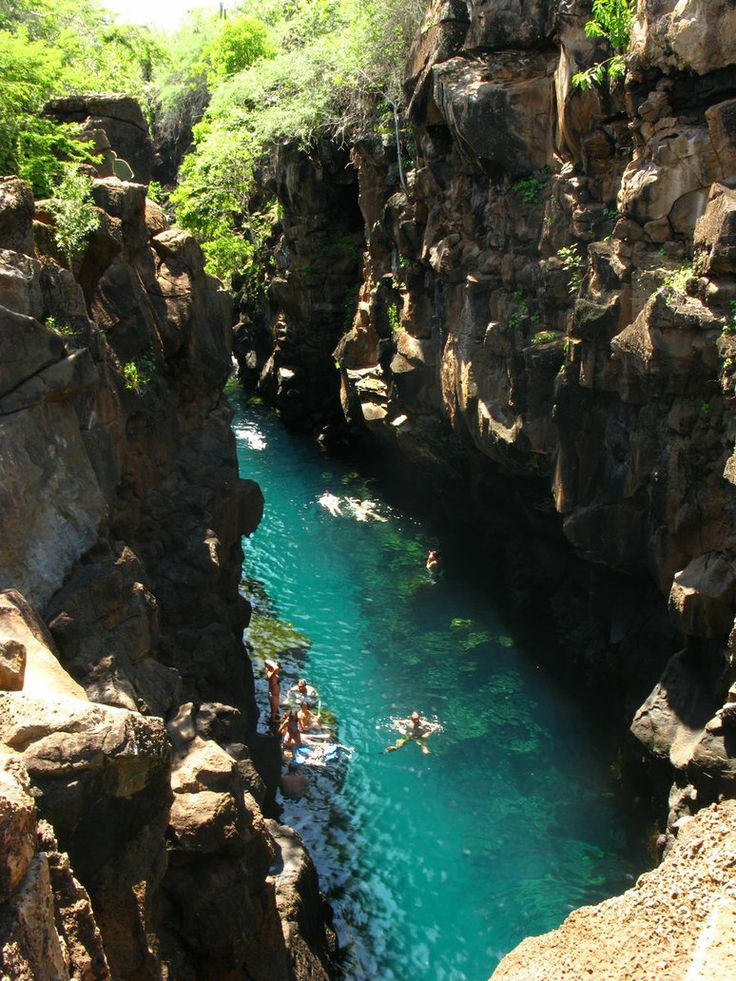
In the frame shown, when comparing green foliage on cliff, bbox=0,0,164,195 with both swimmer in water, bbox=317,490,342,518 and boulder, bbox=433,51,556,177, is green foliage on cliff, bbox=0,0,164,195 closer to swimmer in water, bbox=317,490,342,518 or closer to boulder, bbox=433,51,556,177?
boulder, bbox=433,51,556,177

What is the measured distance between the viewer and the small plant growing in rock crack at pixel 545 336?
18.0 metres

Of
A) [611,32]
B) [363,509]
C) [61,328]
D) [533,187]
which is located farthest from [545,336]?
[363,509]

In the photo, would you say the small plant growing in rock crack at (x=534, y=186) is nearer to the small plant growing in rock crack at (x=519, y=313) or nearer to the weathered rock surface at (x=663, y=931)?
the small plant growing in rock crack at (x=519, y=313)

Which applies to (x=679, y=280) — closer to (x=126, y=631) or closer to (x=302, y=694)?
(x=126, y=631)

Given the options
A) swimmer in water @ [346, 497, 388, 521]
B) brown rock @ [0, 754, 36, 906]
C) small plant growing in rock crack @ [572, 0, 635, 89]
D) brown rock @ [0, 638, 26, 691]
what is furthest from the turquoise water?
small plant growing in rock crack @ [572, 0, 635, 89]

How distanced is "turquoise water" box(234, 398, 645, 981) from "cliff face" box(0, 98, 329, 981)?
4.52 ft

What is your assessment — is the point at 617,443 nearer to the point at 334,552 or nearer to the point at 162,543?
the point at 162,543

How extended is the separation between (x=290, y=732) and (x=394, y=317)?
13534 mm

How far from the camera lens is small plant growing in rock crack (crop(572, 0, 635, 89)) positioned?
48.8ft

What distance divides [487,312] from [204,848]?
1428 centimetres

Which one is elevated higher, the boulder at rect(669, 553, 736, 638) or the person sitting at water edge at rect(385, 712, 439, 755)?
the boulder at rect(669, 553, 736, 638)

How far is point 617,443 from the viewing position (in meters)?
16.9

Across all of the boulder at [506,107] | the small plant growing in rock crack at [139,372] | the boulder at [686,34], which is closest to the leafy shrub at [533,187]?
the boulder at [506,107]

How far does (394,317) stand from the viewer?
2662 centimetres
